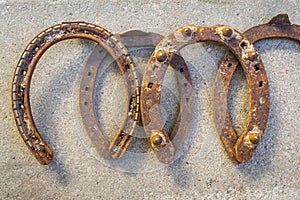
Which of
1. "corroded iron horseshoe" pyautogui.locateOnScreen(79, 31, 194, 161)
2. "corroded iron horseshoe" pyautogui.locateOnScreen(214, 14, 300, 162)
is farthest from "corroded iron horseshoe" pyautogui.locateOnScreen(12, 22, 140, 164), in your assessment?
"corroded iron horseshoe" pyautogui.locateOnScreen(214, 14, 300, 162)

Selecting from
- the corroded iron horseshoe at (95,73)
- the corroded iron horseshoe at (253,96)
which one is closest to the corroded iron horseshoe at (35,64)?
the corroded iron horseshoe at (95,73)

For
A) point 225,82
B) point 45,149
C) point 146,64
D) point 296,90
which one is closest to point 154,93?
point 146,64

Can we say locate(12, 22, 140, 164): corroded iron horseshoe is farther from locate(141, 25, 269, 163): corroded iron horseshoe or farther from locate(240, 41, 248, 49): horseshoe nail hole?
locate(240, 41, 248, 49): horseshoe nail hole

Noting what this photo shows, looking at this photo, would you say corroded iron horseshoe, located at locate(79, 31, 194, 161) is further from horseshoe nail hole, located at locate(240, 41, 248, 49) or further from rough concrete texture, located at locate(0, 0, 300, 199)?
horseshoe nail hole, located at locate(240, 41, 248, 49)

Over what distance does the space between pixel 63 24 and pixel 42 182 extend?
0.45 m

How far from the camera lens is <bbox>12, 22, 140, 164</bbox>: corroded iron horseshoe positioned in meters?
1.13

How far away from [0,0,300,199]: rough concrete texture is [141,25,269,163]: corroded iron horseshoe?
Answer: 5cm

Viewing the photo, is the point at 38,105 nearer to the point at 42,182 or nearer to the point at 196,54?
the point at 42,182

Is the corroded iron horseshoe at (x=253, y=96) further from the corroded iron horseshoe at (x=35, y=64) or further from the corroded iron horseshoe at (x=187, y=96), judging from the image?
the corroded iron horseshoe at (x=35, y=64)

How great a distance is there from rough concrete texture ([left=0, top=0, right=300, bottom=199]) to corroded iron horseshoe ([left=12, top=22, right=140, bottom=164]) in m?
0.05

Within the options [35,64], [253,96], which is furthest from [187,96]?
[35,64]

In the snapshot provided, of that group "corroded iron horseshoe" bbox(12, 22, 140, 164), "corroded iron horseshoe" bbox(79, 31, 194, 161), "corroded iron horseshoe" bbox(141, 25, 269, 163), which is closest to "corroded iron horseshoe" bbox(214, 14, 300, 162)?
"corroded iron horseshoe" bbox(141, 25, 269, 163)

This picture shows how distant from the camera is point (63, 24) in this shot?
1.16 metres

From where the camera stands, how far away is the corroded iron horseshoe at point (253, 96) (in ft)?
3.87
